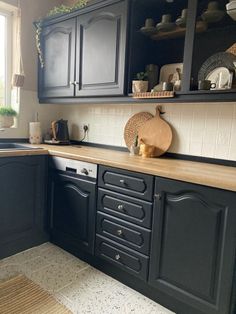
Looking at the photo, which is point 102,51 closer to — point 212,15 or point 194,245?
point 212,15

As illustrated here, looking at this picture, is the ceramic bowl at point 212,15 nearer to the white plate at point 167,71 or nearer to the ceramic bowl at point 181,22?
the ceramic bowl at point 181,22

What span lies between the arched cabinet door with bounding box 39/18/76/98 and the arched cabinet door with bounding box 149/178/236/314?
1.42 meters

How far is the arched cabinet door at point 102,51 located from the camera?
1.95 meters

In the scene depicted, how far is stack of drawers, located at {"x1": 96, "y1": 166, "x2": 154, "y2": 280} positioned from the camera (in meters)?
1.61

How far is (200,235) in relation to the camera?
1.38 m

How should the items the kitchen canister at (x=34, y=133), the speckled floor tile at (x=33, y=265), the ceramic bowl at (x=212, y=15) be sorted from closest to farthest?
the ceramic bowl at (x=212, y=15) → the speckled floor tile at (x=33, y=265) → the kitchen canister at (x=34, y=133)

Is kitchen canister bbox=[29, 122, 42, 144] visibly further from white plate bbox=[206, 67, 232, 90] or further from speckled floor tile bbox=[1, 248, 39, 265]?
white plate bbox=[206, 67, 232, 90]

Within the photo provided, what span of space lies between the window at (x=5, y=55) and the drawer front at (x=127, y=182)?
147cm

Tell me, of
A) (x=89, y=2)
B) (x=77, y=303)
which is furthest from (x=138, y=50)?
(x=77, y=303)

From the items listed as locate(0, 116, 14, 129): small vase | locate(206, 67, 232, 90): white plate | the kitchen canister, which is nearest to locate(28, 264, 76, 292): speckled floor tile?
the kitchen canister

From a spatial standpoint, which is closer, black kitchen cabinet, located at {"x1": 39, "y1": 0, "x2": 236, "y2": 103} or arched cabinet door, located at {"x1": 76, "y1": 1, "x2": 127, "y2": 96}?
black kitchen cabinet, located at {"x1": 39, "y1": 0, "x2": 236, "y2": 103}

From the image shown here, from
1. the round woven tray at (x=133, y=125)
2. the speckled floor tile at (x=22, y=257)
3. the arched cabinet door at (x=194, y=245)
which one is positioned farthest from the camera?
the round woven tray at (x=133, y=125)

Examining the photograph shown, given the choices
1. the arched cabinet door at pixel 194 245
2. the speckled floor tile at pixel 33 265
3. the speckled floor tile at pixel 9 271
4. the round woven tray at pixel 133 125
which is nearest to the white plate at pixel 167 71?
the round woven tray at pixel 133 125

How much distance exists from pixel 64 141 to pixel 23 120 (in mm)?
477
